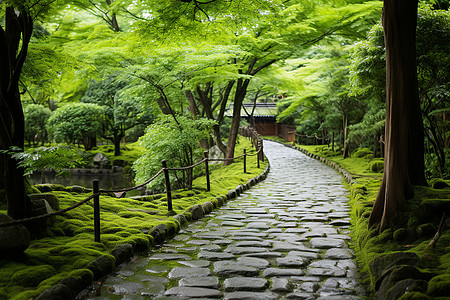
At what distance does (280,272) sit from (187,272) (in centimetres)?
115

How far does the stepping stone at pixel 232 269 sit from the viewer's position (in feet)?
14.2

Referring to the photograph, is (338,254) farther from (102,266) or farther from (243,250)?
(102,266)

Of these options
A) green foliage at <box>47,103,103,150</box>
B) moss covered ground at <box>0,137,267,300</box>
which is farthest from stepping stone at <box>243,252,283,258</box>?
green foliage at <box>47,103,103,150</box>

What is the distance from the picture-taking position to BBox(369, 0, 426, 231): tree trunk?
194 inches

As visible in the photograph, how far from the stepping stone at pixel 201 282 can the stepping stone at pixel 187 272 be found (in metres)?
0.12

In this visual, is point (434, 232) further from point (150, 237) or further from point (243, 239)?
point (150, 237)

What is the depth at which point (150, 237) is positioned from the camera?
558cm

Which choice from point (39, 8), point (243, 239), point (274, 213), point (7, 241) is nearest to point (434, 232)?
point (243, 239)

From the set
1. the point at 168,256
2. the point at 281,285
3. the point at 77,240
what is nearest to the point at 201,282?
the point at 281,285

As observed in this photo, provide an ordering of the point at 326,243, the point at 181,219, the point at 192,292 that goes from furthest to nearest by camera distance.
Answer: the point at 181,219 → the point at 326,243 → the point at 192,292

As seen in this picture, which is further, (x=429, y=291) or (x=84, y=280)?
(x=84, y=280)

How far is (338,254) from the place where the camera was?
4.99 metres

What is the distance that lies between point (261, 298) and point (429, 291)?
1.53 meters

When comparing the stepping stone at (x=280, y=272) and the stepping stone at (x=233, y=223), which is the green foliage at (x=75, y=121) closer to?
the stepping stone at (x=233, y=223)
